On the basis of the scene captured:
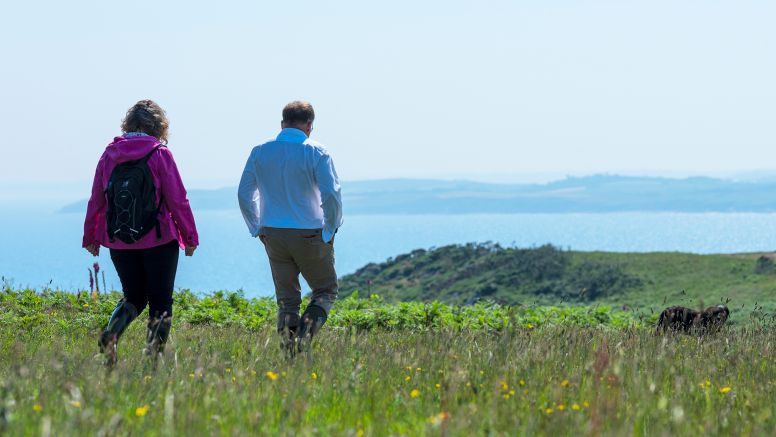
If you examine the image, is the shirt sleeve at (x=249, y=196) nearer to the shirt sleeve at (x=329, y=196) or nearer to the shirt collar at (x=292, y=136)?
the shirt collar at (x=292, y=136)

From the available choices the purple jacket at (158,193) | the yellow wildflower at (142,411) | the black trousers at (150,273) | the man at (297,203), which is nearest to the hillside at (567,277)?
the man at (297,203)

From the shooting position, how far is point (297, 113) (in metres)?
7.39

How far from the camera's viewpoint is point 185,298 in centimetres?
1289

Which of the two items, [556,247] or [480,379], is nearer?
[480,379]

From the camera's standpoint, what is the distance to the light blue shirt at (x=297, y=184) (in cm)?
719

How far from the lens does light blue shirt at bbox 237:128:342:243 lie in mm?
7188

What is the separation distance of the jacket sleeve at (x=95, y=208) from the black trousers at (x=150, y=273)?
0.77ft

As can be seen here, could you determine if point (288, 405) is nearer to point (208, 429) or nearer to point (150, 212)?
point (208, 429)

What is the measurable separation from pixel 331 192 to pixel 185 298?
6.43m

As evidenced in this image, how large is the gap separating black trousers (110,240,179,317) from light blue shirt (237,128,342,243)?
0.90 m

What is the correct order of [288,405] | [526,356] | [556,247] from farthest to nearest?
[556,247]
[526,356]
[288,405]

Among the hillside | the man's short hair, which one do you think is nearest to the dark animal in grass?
the man's short hair

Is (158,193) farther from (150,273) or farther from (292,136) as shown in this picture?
(292,136)

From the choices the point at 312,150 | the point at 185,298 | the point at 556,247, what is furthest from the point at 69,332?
the point at 556,247
